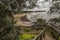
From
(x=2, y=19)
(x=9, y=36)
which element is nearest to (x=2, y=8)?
(x=2, y=19)

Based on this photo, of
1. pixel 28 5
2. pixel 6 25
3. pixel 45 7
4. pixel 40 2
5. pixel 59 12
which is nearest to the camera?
pixel 6 25

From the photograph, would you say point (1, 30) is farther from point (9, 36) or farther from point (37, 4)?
point (37, 4)

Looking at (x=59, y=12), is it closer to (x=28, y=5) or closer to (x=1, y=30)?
(x=28, y=5)

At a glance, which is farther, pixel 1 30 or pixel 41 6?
pixel 41 6

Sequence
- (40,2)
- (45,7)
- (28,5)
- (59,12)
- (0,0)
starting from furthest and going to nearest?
1. (40,2)
2. (45,7)
3. (28,5)
4. (59,12)
5. (0,0)

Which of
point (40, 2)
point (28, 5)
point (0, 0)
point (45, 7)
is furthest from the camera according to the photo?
point (40, 2)

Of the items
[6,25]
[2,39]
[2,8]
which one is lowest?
[2,39]

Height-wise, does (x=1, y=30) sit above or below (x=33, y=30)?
above

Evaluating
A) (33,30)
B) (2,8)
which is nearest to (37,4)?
(33,30)

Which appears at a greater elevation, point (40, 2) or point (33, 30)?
point (40, 2)
